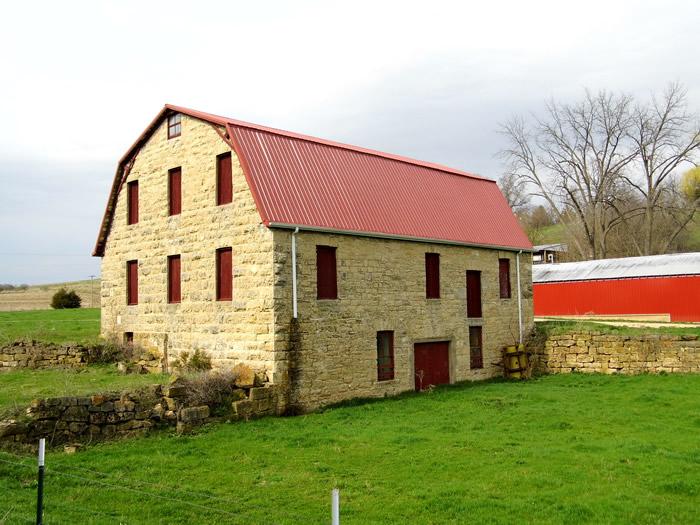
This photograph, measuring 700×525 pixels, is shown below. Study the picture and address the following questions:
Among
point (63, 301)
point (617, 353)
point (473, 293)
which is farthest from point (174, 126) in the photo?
point (63, 301)

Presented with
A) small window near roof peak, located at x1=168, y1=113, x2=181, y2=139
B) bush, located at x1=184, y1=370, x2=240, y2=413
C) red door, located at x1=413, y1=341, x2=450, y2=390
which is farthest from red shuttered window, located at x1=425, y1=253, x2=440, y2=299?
small window near roof peak, located at x1=168, y1=113, x2=181, y2=139

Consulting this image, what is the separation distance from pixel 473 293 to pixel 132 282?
41.2 ft

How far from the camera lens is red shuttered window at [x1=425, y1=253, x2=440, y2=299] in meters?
21.7

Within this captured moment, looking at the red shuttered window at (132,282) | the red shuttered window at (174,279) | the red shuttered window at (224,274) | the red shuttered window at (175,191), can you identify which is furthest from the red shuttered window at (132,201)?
the red shuttered window at (224,274)

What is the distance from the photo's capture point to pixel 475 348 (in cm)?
2341

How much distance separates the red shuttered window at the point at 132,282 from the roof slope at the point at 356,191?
79.2 inches

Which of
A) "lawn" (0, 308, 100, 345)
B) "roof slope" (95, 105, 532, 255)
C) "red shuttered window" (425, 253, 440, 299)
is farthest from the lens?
"lawn" (0, 308, 100, 345)

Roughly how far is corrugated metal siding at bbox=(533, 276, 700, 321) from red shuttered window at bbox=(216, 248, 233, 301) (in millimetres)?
26431

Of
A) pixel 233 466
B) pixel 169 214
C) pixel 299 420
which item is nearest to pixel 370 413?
pixel 299 420

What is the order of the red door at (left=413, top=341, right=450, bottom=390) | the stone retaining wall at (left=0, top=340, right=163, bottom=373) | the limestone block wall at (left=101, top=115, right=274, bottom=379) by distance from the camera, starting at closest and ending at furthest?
the limestone block wall at (left=101, top=115, right=274, bottom=379)
the stone retaining wall at (left=0, top=340, right=163, bottom=373)
the red door at (left=413, top=341, right=450, bottom=390)

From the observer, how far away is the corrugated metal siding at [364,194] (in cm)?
1783

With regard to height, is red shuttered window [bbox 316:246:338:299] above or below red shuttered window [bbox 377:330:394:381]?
above

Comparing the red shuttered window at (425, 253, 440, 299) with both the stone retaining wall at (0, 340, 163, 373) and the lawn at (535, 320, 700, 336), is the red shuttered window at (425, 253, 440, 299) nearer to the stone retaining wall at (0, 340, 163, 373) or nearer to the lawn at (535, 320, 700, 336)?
the lawn at (535, 320, 700, 336)

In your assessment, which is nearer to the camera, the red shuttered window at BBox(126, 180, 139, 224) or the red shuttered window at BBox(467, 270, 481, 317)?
the red shuttered window at BBox(126, 180, 139, 224)
